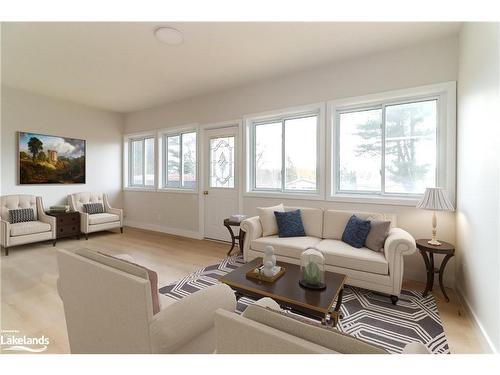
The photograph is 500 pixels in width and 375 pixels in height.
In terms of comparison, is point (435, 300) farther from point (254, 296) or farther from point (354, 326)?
point (254, 296)

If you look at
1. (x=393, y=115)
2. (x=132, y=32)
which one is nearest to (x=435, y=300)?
(x=393, y=115)

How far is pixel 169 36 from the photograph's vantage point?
282 centimetres

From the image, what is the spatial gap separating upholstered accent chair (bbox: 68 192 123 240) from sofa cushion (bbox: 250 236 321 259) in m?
3.61

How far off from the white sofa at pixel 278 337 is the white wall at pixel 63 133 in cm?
583

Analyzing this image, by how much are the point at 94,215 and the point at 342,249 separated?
16.3ft

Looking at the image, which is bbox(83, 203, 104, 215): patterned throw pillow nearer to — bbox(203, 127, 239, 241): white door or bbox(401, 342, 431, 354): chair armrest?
bbox(203, 127, 239, 241): white door

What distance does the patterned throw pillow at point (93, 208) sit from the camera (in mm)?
5203

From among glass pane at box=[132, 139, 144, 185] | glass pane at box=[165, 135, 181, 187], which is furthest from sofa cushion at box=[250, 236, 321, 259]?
glass pane at box=[132, 139, 144, 185]

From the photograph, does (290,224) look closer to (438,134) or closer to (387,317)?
(387,317)

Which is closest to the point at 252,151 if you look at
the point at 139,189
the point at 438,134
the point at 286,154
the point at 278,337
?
the point at 286,154

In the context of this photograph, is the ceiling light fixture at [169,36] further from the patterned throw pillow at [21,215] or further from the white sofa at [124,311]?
the patterned throw pillow at [21,215]

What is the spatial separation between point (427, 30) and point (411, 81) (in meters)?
0.55

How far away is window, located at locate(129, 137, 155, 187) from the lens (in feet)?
19.9

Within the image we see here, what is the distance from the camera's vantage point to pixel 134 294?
106cm
